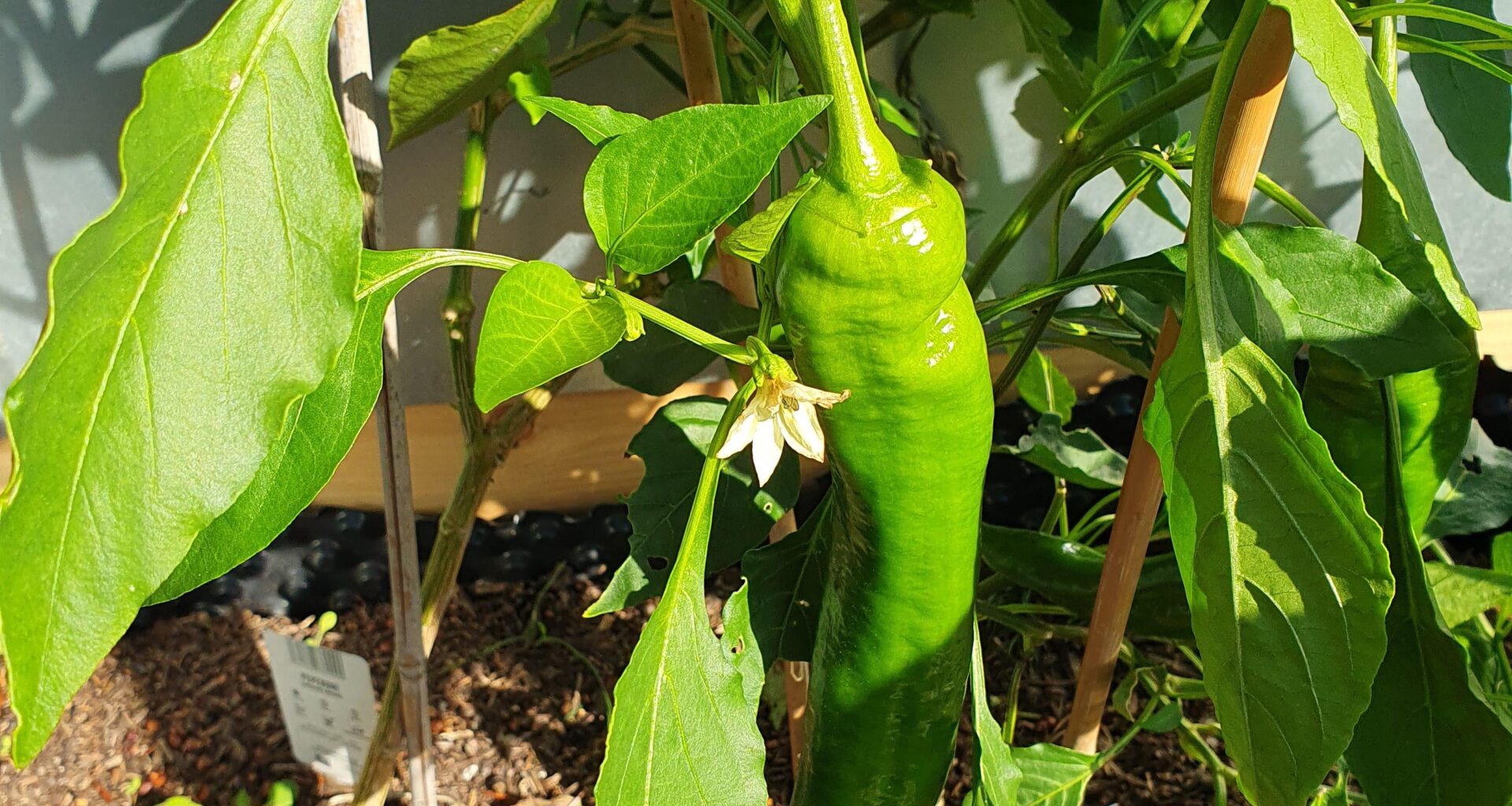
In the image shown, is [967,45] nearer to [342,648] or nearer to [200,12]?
[200,12]

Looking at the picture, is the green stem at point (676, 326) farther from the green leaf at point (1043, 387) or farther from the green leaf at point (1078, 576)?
the green leaf at point (1043, 387)

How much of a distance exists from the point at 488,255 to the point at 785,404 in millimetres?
139

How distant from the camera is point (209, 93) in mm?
303

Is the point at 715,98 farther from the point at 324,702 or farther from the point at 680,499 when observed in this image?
the point at 324,702

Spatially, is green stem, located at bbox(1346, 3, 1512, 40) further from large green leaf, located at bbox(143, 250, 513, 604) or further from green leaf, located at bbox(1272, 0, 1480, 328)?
large green leaf, located at bbox(143, 250, 513, 604)

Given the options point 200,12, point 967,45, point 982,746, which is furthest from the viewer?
point 967,45

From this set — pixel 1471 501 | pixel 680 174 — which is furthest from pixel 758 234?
pixel 1471 501

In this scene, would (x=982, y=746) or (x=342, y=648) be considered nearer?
(x=982, y=746)

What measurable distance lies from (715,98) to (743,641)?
11.9 inches

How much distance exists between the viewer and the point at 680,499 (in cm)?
63

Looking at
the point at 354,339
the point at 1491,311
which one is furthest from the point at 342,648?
the point at 1491,311

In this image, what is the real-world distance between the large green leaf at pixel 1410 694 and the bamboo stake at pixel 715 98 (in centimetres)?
32

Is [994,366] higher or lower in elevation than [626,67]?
lower

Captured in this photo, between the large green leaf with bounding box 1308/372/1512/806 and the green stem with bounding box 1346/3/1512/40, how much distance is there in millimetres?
173
